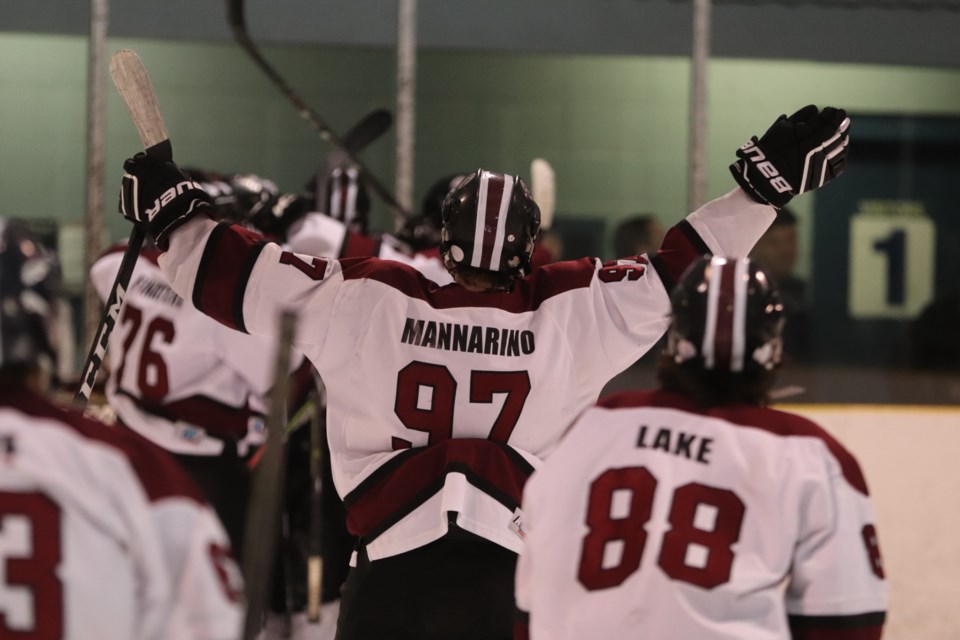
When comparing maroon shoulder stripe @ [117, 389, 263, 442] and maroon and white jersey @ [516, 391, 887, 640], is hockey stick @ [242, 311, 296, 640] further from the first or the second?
maroon shoulder stripe @ [117, 389, 263, 442]

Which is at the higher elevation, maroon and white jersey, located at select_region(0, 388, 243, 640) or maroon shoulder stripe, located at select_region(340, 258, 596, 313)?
maroon shoulder stripe, located at select_region(340, 258, 596, 313)

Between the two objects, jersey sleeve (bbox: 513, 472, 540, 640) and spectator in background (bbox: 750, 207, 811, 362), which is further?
spectator in background (bbox: 750, 207, 811, 362)

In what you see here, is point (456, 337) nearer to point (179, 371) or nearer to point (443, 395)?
point (443, 395)

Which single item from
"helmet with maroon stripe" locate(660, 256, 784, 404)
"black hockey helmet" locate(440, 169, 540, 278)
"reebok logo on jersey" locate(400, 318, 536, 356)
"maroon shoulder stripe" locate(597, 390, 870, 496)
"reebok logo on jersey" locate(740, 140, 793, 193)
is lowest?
"maroon shoulder stripe" locate(597, 390, 870, 496)

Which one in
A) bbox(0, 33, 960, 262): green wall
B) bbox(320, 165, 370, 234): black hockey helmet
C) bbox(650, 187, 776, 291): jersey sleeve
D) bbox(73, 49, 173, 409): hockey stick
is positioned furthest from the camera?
bbox(0, 33, 960, 262): green wall

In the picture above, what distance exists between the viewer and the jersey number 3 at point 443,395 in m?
2.28

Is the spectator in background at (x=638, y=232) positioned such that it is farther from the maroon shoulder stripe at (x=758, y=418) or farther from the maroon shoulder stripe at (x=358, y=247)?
the maroon shoulder stripe at (x=758, y=418)

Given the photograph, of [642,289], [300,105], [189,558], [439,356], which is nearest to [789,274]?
[300,105]

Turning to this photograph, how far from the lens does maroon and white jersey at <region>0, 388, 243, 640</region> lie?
1.35 metres

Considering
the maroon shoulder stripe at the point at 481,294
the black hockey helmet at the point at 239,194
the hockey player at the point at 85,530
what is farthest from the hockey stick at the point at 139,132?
the black hockey helmet at the point at 239,194

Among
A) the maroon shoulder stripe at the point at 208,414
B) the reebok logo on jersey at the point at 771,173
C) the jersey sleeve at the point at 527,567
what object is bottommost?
the maroon shoulder stripe at the point at 208,414

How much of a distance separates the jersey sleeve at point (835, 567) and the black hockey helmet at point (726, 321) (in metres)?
0.15

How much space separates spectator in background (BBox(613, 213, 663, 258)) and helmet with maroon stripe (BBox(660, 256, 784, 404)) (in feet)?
9.25

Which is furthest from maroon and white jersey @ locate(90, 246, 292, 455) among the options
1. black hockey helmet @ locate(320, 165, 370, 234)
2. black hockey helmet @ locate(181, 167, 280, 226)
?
black hockey helmet @ locate(320, 165, 370, 234)
